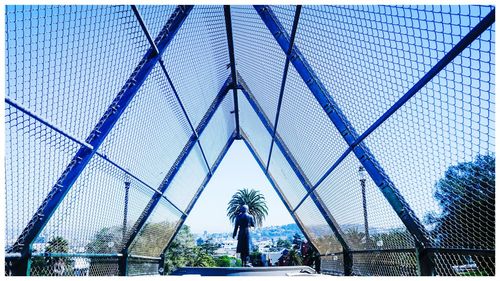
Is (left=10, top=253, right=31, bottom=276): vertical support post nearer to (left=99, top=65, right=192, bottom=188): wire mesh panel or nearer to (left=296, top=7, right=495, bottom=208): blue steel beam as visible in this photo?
(left=99, top=65, right=192, bottom=188): wire mesh panel

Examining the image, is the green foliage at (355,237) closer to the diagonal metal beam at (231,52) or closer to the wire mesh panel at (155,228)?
the wire mesh panel at (155,228)

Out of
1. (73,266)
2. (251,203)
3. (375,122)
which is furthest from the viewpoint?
(251,203)

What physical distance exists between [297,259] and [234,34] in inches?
1126

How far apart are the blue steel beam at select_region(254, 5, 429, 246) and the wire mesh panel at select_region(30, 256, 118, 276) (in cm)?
446

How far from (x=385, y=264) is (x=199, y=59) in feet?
18.5

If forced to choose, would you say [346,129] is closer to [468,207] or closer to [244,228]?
[468,207]

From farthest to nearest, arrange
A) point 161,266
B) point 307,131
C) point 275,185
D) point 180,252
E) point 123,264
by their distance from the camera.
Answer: point 180,252
point 275,185
point 161,266
point 123,264
point 307,131

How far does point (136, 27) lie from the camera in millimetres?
4168

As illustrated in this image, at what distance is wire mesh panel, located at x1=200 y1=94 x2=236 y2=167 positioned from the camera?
11.4m

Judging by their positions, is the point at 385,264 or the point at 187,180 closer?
the point at 385,264

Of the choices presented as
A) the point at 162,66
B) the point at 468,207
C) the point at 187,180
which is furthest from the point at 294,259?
the point at 468,207

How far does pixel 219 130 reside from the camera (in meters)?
12.9
